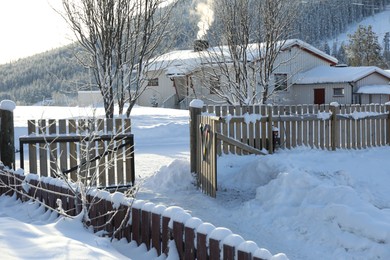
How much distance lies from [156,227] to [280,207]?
328cm

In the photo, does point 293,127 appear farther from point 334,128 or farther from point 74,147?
point 74,147

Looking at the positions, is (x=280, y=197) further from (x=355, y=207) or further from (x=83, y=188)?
(x=83, y=188)

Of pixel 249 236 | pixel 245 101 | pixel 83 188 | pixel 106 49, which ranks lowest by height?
pixel 249 236

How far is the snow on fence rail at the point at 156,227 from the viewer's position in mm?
4336

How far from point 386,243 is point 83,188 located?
3.94 metres

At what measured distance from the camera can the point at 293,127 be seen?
42.6 feet

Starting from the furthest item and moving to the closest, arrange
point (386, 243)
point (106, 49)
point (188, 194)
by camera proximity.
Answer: point (106, 49) < point (188, 194) < point (386, 243)

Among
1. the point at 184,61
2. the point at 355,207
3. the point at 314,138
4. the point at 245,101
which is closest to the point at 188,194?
the point at 355,207

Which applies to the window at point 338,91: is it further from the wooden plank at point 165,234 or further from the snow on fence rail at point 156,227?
the wooden plank at point 165,234

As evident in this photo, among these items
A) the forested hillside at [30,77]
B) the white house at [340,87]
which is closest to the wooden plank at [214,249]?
the white house at [340,87]

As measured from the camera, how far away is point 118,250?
5.60 metres

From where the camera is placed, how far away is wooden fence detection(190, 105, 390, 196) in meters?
12.0

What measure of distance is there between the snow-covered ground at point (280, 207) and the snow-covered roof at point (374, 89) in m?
23.4

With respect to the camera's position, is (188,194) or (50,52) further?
(50,52)
